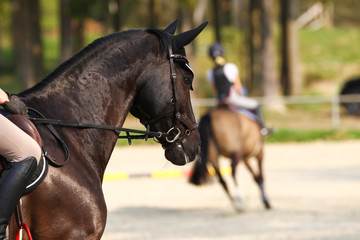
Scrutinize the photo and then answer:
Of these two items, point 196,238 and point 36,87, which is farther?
point 196,238

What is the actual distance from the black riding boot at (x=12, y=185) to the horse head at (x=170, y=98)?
91 cm

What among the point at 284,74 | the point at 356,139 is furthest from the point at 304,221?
the point at 284,74

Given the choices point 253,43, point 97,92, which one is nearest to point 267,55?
point 253,43

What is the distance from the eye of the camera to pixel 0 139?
3691mm

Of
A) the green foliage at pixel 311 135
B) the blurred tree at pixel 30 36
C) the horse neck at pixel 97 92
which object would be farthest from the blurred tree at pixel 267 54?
the horse neck at pixel 97 92

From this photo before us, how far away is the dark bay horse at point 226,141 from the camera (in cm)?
1027

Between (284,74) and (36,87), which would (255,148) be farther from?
(284,74)

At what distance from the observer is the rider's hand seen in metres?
3.84

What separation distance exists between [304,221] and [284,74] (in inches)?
762

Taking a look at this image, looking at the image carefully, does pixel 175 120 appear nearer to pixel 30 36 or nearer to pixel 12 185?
pixel 12 185

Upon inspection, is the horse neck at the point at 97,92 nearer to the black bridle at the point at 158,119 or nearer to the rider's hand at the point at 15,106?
the black bridle at the point at 158,119

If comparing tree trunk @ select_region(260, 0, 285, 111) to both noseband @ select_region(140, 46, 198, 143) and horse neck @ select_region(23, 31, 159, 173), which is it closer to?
noseband @ select_region(140, 46, 198, 143)

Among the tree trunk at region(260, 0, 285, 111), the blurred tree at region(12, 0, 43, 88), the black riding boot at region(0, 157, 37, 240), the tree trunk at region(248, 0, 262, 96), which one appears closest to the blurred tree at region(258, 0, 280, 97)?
the tree trunk at region(260, 0, 285, 111)

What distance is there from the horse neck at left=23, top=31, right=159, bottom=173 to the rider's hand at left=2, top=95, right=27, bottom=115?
233 millimetres
